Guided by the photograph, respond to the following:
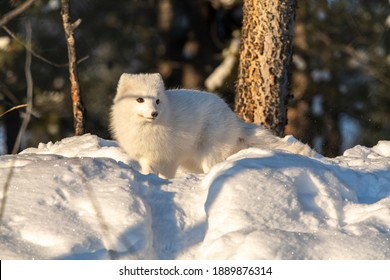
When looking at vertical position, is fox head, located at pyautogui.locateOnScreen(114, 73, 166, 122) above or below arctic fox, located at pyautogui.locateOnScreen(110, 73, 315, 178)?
above

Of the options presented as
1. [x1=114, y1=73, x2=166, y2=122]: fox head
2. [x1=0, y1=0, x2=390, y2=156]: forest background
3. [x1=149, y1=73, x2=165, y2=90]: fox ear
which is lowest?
A: [x1=0, y1=0, x2=390, y2=156]: forest background

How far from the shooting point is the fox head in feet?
20.5

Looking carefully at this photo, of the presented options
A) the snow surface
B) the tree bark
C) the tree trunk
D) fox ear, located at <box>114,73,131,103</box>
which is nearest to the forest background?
the tree trunk

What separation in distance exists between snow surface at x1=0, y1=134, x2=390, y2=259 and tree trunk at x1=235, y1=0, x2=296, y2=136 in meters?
2.86

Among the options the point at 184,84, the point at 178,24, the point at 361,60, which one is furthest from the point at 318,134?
the point at 178,24

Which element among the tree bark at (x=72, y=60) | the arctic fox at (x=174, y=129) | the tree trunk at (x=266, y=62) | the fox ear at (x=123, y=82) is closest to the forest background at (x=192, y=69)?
the tree trunk at (x=266, y=62)

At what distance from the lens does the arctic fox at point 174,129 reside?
645 centimetres

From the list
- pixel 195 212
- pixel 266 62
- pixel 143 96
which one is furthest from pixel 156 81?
pixel 195 212

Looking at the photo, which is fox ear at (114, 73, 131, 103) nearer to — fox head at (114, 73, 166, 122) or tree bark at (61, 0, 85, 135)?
fox head at (114, 73, 166, 122)

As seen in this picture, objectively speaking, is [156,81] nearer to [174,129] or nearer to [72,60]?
[174,129]

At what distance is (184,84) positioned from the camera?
17578 mm

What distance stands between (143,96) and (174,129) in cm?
47

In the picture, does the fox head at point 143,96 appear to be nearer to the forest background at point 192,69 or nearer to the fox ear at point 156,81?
the fox ear at point 156,81

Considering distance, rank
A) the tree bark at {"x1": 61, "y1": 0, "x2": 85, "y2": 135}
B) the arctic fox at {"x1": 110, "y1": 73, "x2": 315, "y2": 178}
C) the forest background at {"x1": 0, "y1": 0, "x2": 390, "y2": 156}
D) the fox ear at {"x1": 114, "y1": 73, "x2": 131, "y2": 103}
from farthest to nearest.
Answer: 1. the forest background at {"x1": 0, "y1": 0, "x2": 390, "y2": 156}
2. the tree bark at {"x1": 61, "y1": 0, "x2": 85, "y2": 135}
3. the fox ear at {"x1": 114, "y1": 73, "x2": 131, "y2": 103}
4. the arctic fox at {"x1": 110, "y1": 73, "x2": 315, "y2": 178}
